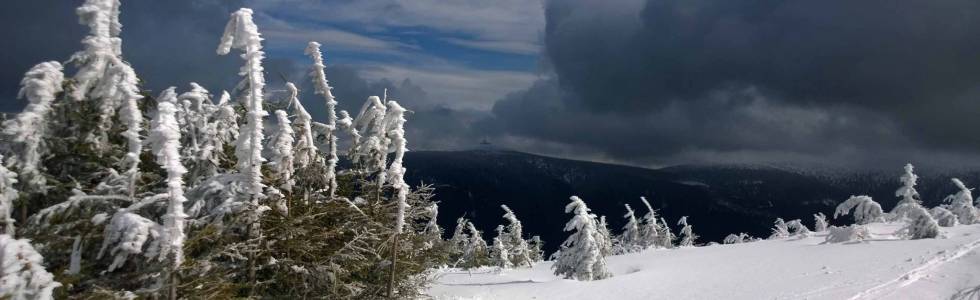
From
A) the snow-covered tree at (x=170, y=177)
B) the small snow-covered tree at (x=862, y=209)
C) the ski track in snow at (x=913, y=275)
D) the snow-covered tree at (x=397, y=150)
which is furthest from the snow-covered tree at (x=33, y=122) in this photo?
the small snow-covered tree at (x=862, y=209)

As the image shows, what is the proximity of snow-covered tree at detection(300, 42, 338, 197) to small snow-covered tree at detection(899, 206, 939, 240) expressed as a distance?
1014 inches

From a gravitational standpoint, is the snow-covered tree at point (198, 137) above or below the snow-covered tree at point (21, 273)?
above

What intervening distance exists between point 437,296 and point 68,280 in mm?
14662

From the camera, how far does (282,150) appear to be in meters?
10.4

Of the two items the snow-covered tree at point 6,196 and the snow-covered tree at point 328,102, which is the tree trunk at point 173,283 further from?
the snow-covered tree at point 328,102

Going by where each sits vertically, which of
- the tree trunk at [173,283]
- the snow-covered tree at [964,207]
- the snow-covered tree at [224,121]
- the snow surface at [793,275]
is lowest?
the snow surface at [793,275]

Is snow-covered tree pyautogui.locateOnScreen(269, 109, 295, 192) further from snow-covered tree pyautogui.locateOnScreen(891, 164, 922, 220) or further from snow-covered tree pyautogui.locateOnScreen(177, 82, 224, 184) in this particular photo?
snow-covered tree pyautogui.locateOnScreen(891, 164, 922, 220)

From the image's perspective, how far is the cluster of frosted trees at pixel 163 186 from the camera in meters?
7.27

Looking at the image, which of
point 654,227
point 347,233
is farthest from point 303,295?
point 654,227

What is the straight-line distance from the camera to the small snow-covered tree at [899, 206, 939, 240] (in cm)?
2461

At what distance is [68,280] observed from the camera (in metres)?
6.88

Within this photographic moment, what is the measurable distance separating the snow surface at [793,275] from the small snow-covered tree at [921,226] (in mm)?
663

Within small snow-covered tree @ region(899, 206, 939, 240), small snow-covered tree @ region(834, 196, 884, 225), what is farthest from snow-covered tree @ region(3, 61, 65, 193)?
small snow-covered tree @ region(834, 196, 884, 225)

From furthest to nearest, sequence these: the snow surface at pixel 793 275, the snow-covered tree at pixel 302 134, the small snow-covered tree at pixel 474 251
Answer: the small snow-covered tree at pixel 474 251 < the snow surface at pixel 793 275 < the snow-covered tree at pixel 302 134
